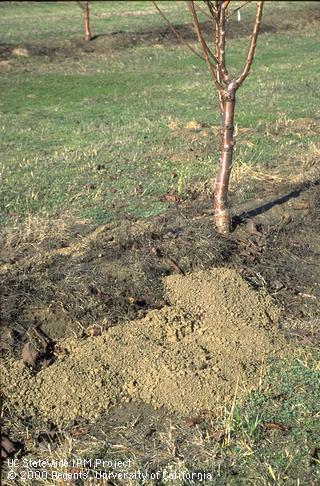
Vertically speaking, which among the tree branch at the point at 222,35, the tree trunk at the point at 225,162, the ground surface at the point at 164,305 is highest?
the tree branch at the point at 222,35

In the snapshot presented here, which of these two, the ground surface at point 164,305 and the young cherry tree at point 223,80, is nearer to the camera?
the ground surface at point 164,305

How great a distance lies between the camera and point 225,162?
6.12 metres

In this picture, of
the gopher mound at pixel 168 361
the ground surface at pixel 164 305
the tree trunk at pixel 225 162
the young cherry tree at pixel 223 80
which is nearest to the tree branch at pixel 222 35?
the young cherry tree at pixel 223 80

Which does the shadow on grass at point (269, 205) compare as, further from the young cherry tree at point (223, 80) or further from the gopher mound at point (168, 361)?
the gopher mound at point (168, 361)

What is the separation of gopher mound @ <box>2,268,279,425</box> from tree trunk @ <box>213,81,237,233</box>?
947 millimetres

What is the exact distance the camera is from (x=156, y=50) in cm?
2242

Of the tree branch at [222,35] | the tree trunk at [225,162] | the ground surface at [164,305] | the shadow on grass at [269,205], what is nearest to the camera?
the ground surface at [164,305]

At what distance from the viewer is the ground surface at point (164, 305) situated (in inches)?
164

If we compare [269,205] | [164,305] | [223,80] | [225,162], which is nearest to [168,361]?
[164,305]

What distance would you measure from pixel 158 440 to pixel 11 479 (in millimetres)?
811

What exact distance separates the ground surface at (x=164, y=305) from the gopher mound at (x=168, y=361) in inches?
0.4

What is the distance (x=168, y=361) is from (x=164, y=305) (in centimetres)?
65

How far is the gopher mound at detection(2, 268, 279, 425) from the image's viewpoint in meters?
4.47

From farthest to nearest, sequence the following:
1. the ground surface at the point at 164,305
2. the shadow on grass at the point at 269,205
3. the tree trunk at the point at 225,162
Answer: the shadow on grass at the point at 269,205
the tree trunk at the point at 225,162
the ground surface at the point at 164,305
